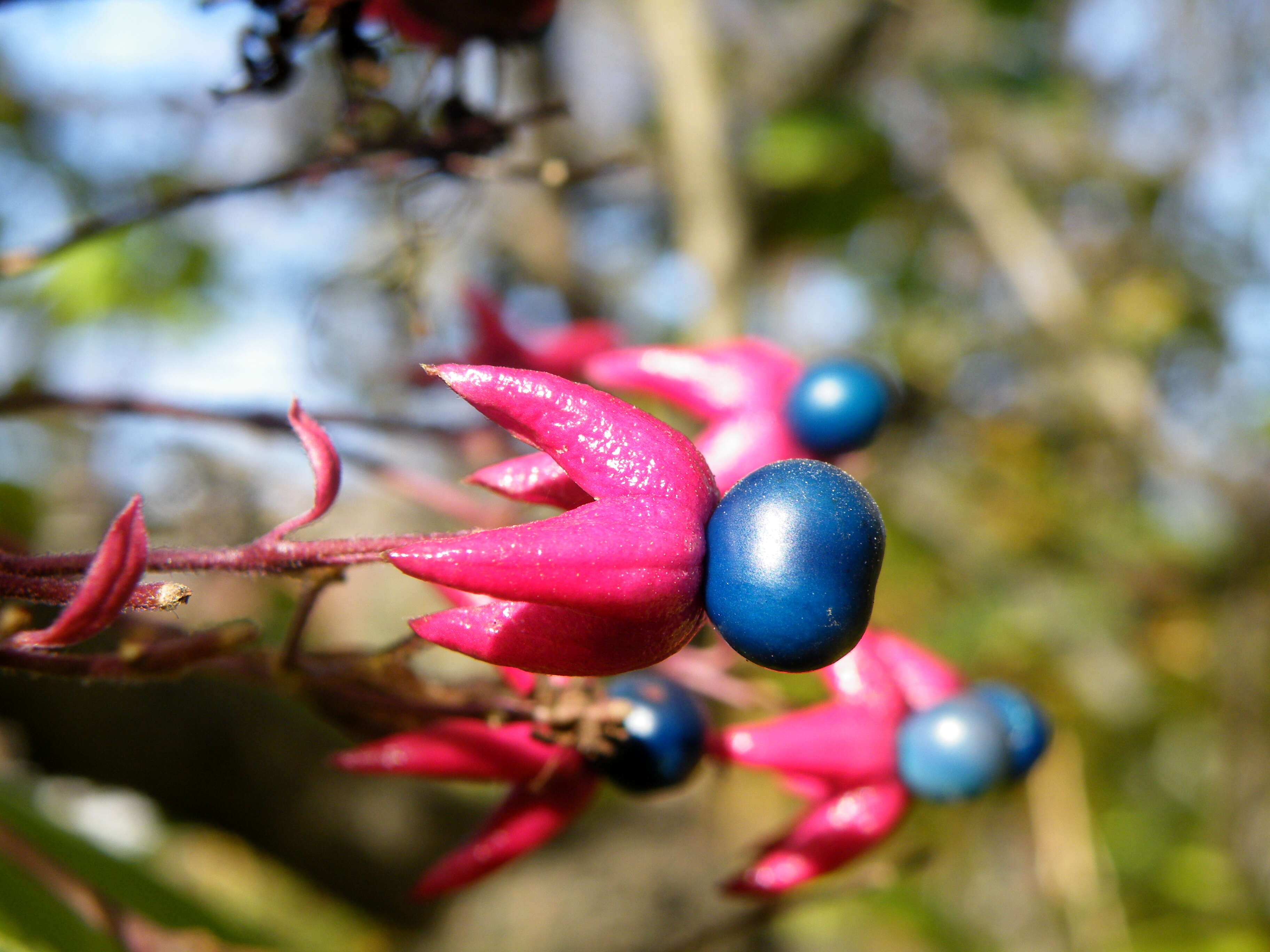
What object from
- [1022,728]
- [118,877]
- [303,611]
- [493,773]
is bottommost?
[118,877]

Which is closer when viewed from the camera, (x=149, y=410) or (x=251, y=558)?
(x=251, y=558)

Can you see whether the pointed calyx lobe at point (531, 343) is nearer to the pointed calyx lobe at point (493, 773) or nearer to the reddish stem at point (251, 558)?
the pointed calyx lobe at point (493, 773)

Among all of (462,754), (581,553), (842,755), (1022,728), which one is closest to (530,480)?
(581,553)

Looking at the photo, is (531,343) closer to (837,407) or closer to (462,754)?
(837,407)

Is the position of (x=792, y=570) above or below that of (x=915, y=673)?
above

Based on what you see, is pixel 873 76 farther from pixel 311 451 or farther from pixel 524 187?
pixel 311 451

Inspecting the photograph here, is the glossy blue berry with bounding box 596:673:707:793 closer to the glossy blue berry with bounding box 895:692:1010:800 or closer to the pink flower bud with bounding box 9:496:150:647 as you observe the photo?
the glossy blue berry with bounding box 895:692:1010:800

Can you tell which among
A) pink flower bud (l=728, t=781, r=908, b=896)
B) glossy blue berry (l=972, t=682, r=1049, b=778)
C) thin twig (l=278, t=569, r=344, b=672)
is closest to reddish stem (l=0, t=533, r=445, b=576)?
thin twig (l=278, t=569, r=344, b=672)

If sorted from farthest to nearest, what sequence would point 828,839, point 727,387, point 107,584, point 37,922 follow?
point 727,387 → point 828,839 → point 37,922 → point 107,584
